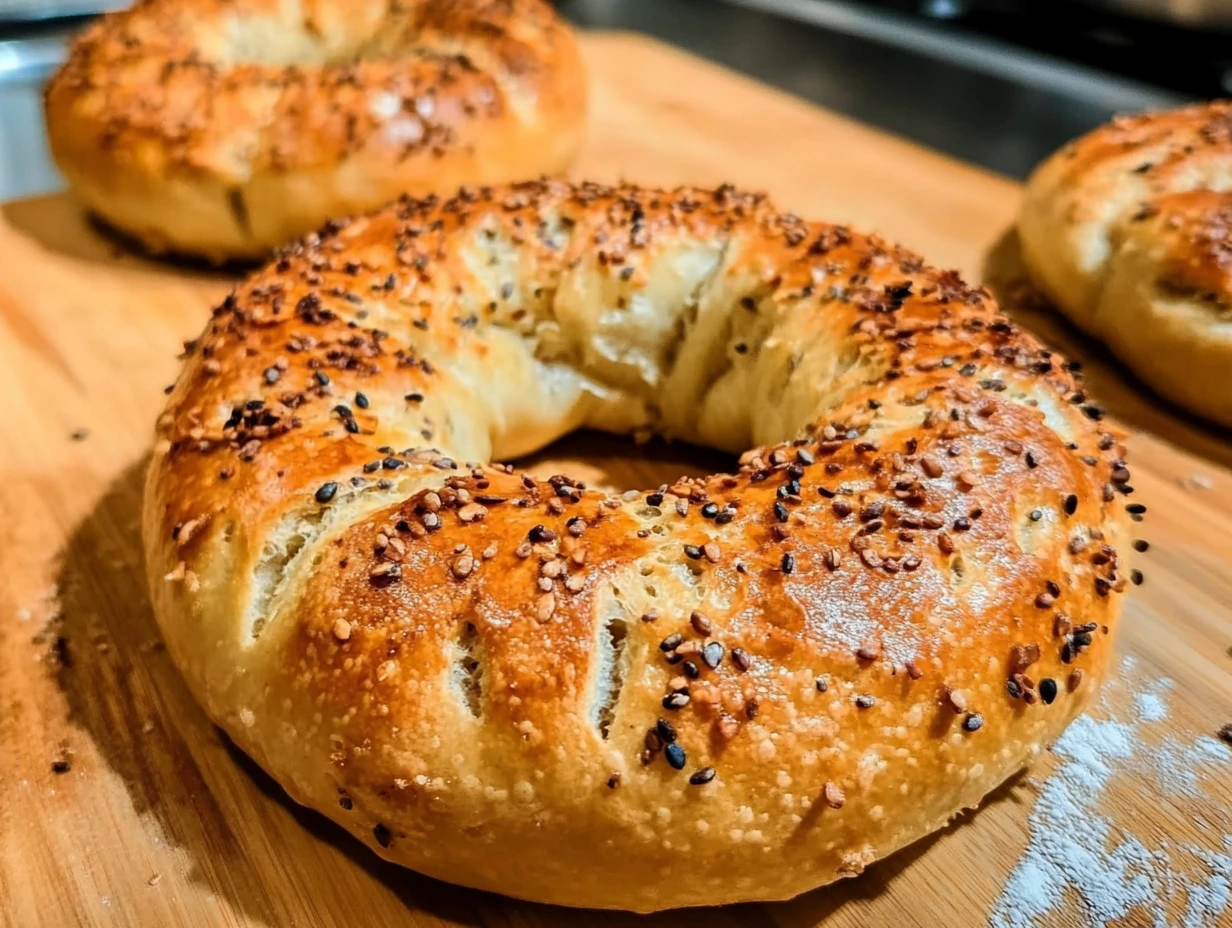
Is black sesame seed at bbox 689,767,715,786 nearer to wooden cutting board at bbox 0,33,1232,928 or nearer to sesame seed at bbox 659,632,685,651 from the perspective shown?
sesame seed at bbox 659,632,685,651

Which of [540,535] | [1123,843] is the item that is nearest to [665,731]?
[540,535]

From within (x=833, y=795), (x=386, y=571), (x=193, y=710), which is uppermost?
(x=386, y=571)

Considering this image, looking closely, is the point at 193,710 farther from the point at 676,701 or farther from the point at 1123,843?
the point at 1123,843

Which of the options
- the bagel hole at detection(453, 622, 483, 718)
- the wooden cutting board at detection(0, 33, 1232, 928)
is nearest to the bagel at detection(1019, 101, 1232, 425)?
the wooden cutting board at detection(0, 33, 1232, 928)

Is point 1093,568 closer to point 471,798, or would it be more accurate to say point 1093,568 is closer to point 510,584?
A: point 510,584

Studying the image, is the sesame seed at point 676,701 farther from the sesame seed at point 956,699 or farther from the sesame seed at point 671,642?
the sesame seed at point 956,699

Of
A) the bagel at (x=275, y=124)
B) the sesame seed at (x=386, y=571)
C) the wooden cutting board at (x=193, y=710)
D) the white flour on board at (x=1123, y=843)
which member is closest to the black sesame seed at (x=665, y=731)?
the wooden cutting board at (x=193, y=710)

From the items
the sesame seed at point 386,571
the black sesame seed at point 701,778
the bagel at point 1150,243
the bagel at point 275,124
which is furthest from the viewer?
the bagel at point 275,124

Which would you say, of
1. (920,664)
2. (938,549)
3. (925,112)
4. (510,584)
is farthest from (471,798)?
(925,112)
